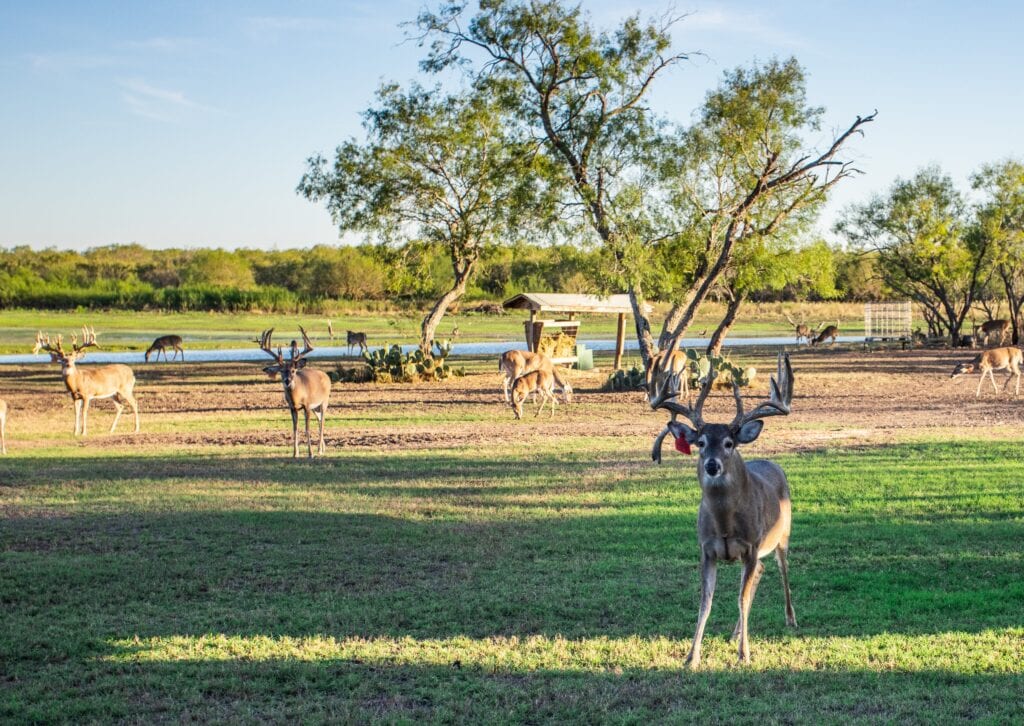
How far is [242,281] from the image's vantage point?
4496 inches

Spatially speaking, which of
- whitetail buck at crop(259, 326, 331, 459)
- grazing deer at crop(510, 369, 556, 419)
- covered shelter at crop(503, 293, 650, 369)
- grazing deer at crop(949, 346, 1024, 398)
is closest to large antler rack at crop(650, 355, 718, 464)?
whitetail buck at crop(259, 326, 331, 459)

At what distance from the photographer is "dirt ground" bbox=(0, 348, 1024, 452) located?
20234 millimetres

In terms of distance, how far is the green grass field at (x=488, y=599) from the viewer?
6.42m

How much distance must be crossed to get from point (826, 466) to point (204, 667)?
1080 cm

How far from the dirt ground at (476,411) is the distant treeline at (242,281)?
23477 millimetres

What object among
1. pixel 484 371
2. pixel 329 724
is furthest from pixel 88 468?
pixel 484 371

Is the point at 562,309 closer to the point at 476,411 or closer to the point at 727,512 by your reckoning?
the point at 476,411

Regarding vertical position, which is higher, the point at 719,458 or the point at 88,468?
the point at 719,458

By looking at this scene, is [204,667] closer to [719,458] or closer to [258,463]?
[719,458]

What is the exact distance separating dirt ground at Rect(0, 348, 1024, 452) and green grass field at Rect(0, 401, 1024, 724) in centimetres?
442

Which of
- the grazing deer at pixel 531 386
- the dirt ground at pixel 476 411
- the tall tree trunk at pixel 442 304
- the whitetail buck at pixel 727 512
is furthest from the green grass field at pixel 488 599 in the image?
the tall tree trunk at pixel 442 304

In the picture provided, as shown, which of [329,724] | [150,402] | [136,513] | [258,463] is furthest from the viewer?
[150,402]

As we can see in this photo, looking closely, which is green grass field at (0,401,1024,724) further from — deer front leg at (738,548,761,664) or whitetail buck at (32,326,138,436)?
whitetail buck at (32,326,138,436)

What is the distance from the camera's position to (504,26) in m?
30.3
